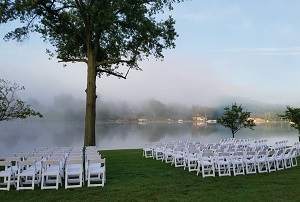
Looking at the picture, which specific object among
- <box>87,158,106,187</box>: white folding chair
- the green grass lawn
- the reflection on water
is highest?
<box>87,158,106,187</box>: white folding chair

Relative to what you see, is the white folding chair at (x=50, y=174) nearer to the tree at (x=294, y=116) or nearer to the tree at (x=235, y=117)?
the tree at (x=235, y=117)

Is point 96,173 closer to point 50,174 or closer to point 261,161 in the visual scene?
point 50,174

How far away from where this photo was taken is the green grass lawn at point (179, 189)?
278 inches

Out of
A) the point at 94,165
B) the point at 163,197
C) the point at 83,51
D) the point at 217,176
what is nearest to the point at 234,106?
the point at 83,51

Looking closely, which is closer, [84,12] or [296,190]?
[296,190]

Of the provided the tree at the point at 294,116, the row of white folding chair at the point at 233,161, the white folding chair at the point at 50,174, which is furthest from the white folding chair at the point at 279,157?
the tree at the point at 294,116

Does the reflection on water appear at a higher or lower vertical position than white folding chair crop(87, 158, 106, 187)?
lower

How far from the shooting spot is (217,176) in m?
9.86

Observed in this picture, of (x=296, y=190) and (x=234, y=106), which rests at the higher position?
(x=234, y=106)

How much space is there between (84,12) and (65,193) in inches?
503

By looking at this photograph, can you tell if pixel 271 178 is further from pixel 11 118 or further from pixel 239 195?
pixel 11 118

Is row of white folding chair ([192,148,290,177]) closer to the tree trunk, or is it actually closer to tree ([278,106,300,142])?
the tree trunk

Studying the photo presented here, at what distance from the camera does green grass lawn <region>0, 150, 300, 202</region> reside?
23.1ft

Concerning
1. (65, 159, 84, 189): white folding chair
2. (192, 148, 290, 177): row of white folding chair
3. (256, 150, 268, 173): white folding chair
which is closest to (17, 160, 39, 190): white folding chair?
(65, 159, 84, 189): white folding chair
